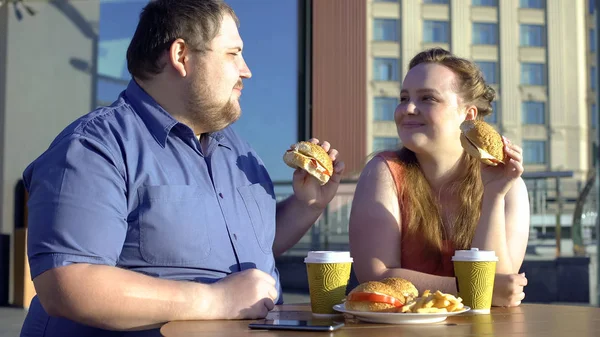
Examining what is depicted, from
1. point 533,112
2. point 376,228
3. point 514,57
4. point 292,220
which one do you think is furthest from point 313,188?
point 514,57

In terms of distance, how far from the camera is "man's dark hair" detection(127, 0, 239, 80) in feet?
6.15

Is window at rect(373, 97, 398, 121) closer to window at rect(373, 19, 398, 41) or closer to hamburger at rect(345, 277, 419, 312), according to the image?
window at rect(373, 19, 398, 41)

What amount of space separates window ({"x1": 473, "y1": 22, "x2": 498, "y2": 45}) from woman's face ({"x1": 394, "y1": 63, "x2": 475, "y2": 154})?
15.5 feet

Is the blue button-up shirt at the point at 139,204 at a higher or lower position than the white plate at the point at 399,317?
higher

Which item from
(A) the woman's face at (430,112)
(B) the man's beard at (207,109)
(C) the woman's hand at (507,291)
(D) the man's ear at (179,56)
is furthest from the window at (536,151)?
(D) the man's ear at (179,56)

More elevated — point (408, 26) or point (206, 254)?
point (408, 26)

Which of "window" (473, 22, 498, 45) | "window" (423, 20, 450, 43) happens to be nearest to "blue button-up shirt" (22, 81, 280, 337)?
"window" (423, 20, 450, 43)

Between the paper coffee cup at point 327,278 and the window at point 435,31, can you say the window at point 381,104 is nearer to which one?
the window at point 435,31

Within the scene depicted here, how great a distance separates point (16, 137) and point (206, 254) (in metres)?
6.03

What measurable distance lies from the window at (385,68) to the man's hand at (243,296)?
18.6 feet

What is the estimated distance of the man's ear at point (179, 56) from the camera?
6.08ft

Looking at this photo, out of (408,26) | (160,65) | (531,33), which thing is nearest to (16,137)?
(408,26)

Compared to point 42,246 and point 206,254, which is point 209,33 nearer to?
point 206,254

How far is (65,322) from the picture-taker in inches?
64.0
